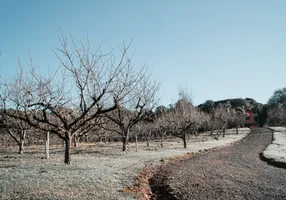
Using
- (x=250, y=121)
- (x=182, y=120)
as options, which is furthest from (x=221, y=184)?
(x=250, y=121)

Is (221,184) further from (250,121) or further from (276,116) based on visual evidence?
(250,121)

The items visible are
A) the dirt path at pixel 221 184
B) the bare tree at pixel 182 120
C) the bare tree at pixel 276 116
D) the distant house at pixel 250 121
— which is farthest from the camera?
the distant house at pixel 250 121

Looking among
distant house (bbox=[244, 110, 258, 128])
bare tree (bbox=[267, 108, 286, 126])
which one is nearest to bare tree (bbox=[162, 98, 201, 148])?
bare tree (bbox=[267, 108, 286, 126])

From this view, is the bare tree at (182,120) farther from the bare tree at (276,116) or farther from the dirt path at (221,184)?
the bare tree at (276,116)

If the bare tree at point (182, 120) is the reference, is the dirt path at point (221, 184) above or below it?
below

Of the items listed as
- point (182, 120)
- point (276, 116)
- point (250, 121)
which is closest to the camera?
point (182, 120)

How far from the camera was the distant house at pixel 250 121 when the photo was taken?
316ft

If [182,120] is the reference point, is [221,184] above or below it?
below

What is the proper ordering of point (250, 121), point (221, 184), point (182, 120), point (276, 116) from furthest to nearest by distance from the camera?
point (250, 121) < point (276, 116) < point (182, 120) < point (221, 184)

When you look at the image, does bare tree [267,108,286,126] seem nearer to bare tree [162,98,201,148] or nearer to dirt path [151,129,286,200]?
bare tree [162,98,201,148]

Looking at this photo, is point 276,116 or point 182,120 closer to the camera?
point 182,120

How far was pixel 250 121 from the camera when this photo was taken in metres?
97.4

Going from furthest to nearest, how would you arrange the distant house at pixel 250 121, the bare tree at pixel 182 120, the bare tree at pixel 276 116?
the distant house at pixel 250 121, the bare tree at pixel 276 116, the bare tree at pixel 182 120

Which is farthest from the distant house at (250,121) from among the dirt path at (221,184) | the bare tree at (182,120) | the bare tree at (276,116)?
the dirt path at (221,184)
